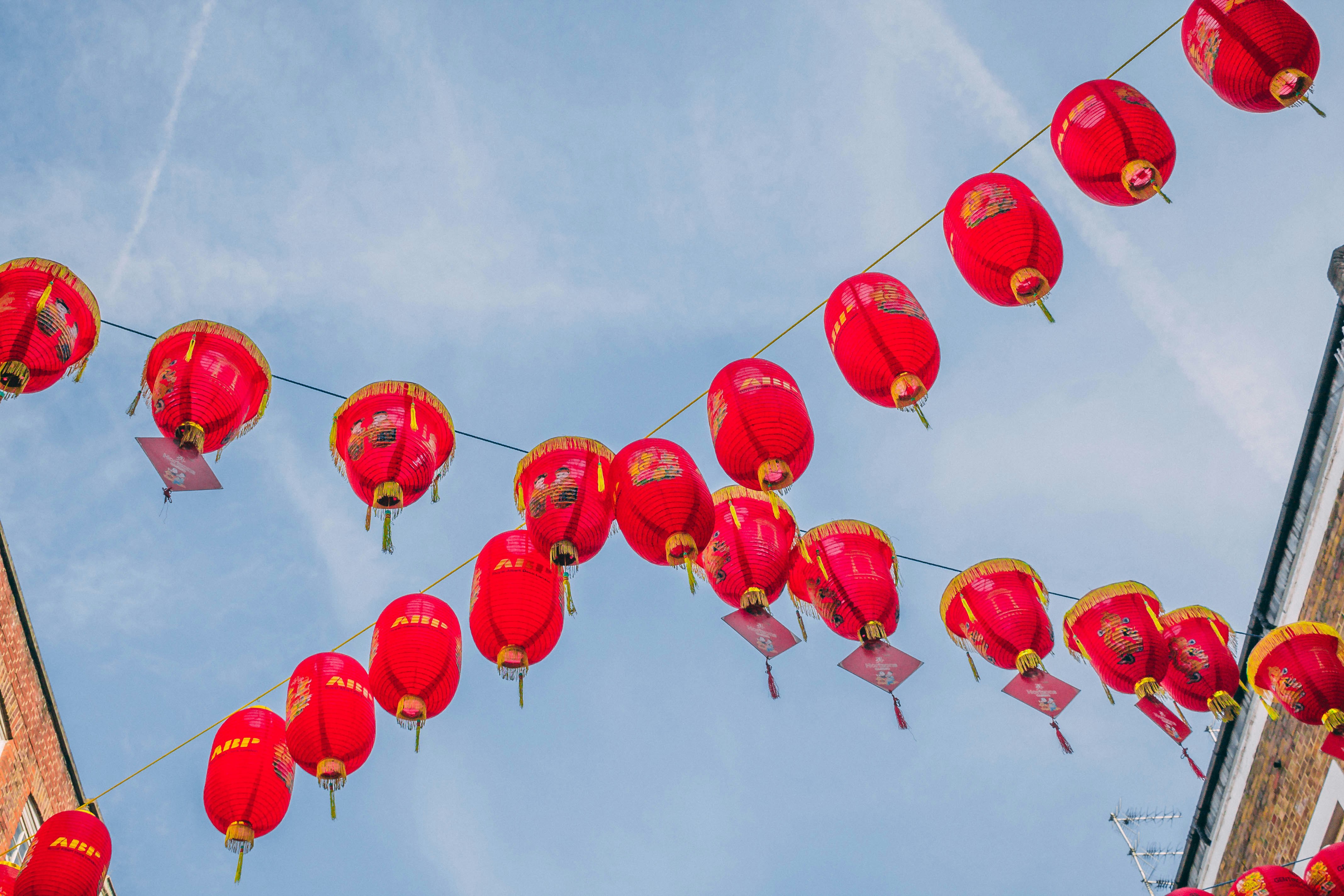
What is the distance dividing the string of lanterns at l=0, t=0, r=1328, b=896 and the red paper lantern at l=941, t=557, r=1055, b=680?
0.8 inches

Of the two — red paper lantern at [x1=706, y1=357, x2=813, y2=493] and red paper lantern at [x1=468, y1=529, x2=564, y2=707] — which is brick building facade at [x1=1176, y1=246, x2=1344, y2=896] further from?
red paper lantern at [x1=468, y1=529, x2=564, y2=707]

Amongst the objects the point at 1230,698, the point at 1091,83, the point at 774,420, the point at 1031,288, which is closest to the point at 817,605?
the point at 774,420

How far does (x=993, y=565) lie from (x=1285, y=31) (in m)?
4.26

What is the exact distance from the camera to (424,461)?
21.5 feet

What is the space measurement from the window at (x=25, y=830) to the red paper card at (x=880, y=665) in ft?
33.8

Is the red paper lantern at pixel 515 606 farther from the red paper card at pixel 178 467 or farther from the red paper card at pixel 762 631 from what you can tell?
the red paper card at pixel 178 467

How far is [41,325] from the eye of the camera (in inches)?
252

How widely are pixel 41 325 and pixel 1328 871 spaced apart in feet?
33.5

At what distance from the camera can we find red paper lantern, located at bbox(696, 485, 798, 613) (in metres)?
6.79

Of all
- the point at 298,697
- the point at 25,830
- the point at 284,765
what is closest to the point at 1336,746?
the point at 298,697

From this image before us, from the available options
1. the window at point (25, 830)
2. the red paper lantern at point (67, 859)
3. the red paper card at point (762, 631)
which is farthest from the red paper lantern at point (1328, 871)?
the window at point (25, 830)

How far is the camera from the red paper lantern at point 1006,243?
6621mm

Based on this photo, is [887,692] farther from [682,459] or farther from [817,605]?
[682,459]

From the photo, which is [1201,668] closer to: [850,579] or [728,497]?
[850,579]
